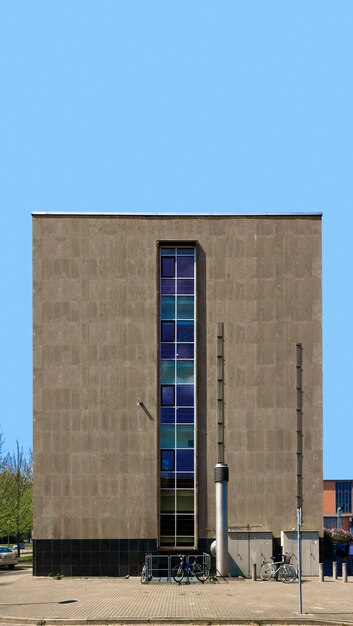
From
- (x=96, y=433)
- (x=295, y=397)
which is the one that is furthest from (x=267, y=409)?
(x=96, y=433)

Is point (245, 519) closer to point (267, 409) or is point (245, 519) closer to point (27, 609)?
point (267, 409)

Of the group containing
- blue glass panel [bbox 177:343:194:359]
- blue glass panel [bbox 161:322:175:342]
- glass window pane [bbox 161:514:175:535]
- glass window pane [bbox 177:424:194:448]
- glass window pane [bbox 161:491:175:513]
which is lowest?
glass window pane [bbox 161:514:175:535]

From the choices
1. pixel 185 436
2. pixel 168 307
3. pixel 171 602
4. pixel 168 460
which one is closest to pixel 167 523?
pixel 168 460

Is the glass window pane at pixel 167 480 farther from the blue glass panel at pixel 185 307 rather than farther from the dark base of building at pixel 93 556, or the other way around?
the blue glass panel at pixel 185 307

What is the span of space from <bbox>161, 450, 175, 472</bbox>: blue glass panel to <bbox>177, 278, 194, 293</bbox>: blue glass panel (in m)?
8.56

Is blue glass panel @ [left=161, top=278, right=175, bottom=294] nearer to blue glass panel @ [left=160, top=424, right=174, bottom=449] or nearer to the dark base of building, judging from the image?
blue glass panel @ [left=160, top=424, right=174, bottom=449]

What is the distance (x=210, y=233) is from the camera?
47656mm

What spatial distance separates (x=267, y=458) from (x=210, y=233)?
12.2m

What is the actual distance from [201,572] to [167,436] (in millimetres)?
8804

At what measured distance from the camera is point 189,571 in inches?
1545

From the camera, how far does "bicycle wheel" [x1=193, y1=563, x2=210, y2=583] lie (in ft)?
131

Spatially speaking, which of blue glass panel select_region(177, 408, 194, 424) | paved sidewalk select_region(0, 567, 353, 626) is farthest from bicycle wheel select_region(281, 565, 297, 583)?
blue glass panel select_region(177, 408, 194, 424)

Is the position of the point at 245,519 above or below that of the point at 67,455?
below

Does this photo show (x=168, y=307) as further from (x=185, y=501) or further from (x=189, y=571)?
(x=189, y=571)
